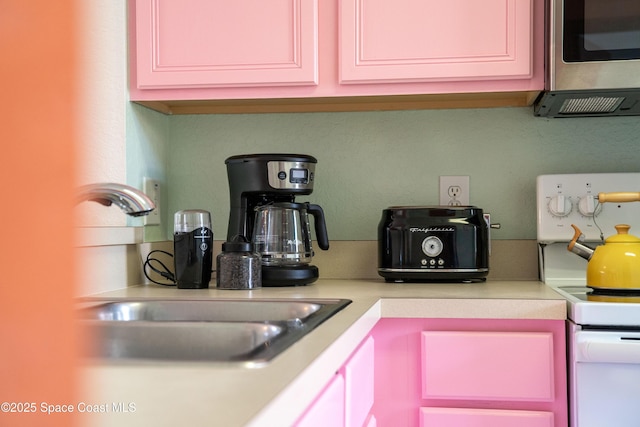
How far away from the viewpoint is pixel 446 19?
6.14 ft

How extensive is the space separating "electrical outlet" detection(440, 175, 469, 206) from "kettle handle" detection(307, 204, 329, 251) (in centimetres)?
42

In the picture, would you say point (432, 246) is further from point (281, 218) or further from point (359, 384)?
point (359, 384)

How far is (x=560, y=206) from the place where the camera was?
6.43ft

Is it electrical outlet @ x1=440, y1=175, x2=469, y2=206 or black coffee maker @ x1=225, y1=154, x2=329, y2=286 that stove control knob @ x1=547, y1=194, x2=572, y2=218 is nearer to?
electrical outlet @ x1=440, y1=175, x2=469, y2=206

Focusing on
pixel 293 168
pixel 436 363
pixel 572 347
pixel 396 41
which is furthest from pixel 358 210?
pixel 572 347

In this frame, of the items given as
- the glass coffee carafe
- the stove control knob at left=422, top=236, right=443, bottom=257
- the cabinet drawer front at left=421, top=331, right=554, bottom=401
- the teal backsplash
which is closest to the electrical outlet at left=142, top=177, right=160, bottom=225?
the teal backsplash

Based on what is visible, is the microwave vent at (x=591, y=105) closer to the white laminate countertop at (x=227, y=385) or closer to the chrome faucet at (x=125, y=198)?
the white laminate countertop at (x=227, y=385)

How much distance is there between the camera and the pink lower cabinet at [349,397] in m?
0.84

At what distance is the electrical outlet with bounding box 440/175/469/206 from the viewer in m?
2.14

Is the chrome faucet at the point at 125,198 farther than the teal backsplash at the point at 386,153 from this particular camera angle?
No

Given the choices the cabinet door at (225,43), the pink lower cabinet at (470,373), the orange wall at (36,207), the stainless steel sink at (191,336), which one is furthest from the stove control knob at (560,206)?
the orange wall at (36,207)

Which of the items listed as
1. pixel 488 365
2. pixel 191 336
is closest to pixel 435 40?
pixel 488 365

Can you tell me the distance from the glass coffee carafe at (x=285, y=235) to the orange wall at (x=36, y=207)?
5.63 ft

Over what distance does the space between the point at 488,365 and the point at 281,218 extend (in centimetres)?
61
